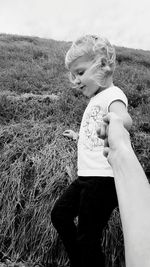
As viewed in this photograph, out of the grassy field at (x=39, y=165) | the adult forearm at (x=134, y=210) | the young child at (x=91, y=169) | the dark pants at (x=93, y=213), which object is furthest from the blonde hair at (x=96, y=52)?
the adult forearm at (x=134, y=210)

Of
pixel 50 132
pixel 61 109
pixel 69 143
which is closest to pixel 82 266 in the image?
pixel 69 143

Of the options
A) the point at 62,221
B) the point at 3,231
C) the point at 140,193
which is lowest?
the point at 3,231

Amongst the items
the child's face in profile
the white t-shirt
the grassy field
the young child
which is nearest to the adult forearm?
the young child

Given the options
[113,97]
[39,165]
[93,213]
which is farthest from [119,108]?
[39,165]

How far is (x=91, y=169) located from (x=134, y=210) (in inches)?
74.9

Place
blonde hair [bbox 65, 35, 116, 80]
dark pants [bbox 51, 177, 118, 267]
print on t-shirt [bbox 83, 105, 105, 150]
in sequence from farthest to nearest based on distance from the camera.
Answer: blonde hair [bbox 65, 35, 116, 80]
print on t-shirt [bbox 83, 105, 105, 150]
dark pants [bbox 51, 177, 118, 267]

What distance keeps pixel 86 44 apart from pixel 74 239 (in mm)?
1786

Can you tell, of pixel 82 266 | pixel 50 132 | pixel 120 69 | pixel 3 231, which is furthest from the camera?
pixel 120 69

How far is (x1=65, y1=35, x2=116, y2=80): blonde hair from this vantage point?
9.05 ft

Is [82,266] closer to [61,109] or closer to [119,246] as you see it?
[119,246]

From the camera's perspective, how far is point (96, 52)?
2.79m

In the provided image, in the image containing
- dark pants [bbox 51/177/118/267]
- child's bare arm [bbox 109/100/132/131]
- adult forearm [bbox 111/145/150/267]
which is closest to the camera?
adult forearm [bbox 111/145/150/267]

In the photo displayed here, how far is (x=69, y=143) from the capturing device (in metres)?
4.13

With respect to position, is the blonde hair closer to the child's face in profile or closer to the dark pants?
the child's face in profile
